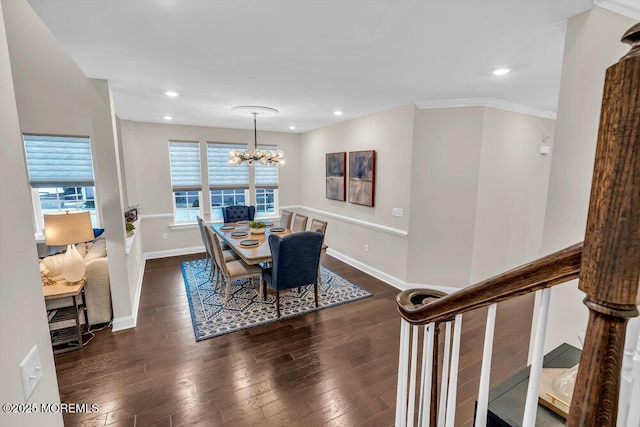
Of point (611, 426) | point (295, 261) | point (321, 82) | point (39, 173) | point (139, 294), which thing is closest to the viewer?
point (611, 426)

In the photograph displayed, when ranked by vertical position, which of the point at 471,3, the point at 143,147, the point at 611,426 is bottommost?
the point at 611,426

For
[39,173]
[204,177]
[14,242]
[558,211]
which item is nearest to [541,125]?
[558,211]

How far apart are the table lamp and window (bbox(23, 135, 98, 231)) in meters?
2.75

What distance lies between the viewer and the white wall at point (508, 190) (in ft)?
12.3

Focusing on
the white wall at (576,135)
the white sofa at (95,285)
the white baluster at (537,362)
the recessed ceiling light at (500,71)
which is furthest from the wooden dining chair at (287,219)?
the white baluster at (537,362)

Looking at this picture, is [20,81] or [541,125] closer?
[20,81]

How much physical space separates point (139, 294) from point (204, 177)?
2793 mm

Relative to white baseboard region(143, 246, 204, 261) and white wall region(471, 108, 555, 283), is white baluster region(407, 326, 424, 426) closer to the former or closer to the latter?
white wall region(471, 108, 555, 283)

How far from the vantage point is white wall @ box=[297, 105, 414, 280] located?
4113 mm

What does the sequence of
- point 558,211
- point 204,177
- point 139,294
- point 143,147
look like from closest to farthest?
point 558,211 < point 139,294 < point 143,147 < point 204,177

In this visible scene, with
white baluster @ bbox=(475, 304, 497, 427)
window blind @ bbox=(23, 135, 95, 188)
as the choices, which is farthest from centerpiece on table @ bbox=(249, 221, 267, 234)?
white baluster @ bbox=(475, 304, 497, 427)

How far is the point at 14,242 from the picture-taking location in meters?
0.96

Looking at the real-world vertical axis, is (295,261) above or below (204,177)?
below

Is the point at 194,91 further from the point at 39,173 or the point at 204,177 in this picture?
the point at 39,173
